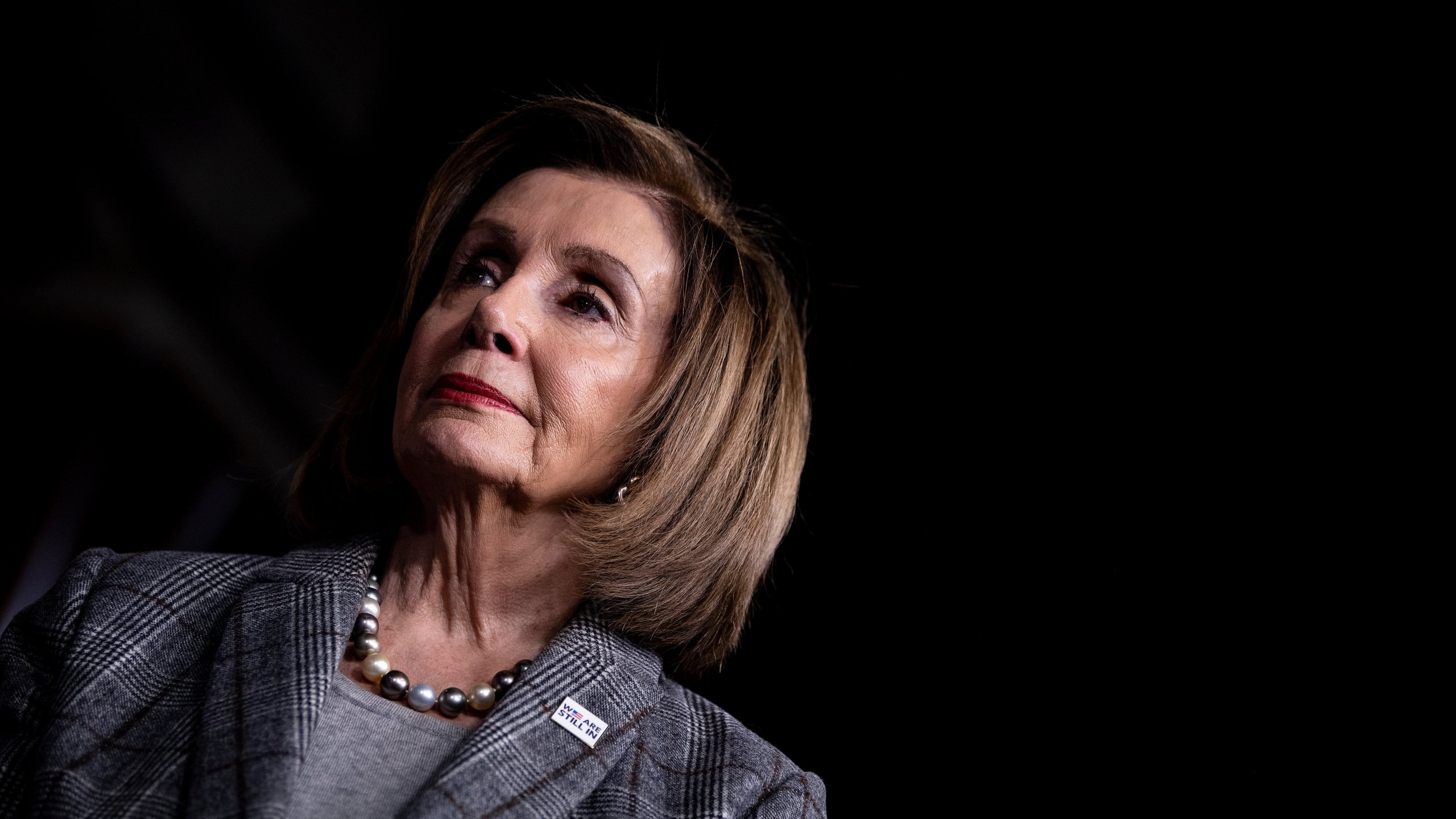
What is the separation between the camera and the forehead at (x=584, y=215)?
169cm

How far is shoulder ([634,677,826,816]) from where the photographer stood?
143cm

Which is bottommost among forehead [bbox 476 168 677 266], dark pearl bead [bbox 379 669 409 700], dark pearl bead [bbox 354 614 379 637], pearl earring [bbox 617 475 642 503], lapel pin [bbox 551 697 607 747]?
dark pearl bead [bbox 379 669 409 700]

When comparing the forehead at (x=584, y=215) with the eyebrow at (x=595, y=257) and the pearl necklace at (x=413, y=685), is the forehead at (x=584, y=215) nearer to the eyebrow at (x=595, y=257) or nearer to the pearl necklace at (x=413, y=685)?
the eyebrow at (x=595, y=257)

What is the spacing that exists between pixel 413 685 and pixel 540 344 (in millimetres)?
531

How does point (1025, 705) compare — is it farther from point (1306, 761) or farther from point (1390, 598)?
point (1390, 598)

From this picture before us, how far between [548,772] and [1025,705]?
76 cm

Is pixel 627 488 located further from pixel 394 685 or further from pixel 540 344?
pixel 394 685

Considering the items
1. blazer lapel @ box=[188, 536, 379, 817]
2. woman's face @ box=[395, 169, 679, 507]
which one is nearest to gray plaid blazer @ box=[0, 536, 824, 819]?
blazer lapel @ box=[188, 536, 379, 817]

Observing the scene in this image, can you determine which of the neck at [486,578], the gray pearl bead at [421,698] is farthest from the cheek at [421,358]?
the gray pearl bead at [421,698]

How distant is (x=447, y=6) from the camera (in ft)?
6.91

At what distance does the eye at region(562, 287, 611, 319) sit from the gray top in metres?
0.65

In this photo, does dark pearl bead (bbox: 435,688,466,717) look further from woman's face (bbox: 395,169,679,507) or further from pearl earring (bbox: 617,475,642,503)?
pearl earring (bbox: 617,475,642,503)

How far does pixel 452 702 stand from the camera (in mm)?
1428

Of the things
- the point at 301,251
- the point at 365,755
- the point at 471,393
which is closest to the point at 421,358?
the point at 471,393
